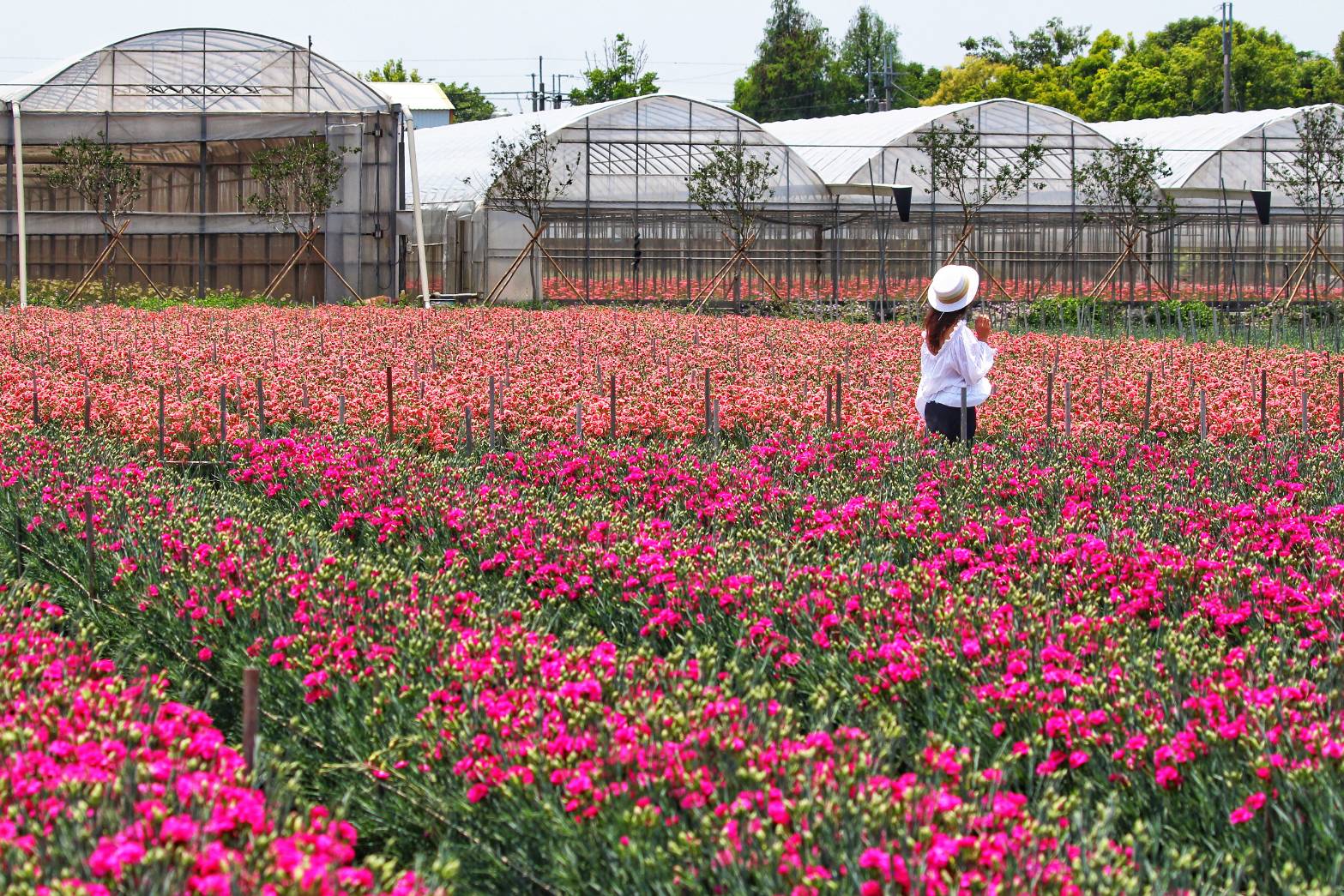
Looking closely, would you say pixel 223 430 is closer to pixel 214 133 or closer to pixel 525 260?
pixel 525 260

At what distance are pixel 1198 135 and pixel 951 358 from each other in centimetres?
2805

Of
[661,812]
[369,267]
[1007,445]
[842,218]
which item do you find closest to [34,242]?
[369,267]

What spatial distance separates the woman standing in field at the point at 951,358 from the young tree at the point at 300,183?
20.3 meters

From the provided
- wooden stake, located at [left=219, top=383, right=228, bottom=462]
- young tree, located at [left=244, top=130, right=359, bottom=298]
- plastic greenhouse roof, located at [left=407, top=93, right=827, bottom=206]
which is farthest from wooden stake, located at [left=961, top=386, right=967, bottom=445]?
young tree, located at [left=244, top=130, right=359, bottom=298]

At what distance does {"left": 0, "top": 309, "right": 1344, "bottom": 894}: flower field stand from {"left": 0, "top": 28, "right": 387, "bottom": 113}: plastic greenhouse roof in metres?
22.4

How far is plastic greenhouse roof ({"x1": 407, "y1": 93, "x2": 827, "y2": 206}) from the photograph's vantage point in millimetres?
29516

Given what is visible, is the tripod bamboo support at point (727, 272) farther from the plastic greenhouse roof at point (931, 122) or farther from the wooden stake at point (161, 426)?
the wooden stake at point (161, 426)

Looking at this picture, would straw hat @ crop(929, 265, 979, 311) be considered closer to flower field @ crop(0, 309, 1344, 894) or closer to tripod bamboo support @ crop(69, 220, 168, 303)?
flower field @ crop(0, 309, 1344, 894)

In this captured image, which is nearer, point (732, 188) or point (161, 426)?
point (161, 426)

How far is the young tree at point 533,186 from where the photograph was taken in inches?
1079

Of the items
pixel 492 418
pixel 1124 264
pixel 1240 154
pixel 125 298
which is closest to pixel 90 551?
pixel 492 418

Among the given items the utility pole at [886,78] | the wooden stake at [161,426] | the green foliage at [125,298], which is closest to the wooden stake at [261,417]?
the wooden stake at [161,426]

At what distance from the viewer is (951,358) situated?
9.30 meters

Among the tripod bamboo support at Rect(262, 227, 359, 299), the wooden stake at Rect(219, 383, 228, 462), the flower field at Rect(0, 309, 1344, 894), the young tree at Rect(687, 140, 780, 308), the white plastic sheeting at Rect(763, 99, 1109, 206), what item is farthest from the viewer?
the white plastic sheeting at Rect(763, 99, 1109, 206)
